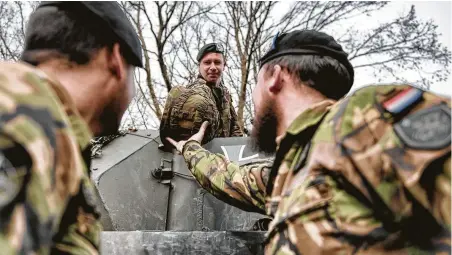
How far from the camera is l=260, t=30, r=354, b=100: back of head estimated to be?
242 cm

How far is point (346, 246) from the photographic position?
5.84 feet

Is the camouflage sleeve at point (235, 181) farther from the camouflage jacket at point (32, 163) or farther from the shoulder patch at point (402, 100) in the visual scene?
the camouflage jacket at point (32, 163)

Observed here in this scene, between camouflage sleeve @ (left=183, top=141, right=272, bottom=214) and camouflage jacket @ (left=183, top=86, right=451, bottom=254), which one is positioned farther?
camouflage sleeve @ (left=183, top=141, right=272, bottom=214)

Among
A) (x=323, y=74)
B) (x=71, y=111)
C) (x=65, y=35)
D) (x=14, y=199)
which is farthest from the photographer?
(x=323, y=74)

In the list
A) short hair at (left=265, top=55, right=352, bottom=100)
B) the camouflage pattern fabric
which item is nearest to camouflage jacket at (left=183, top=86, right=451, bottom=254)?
short hair at (left=265, top=55, right=352, bottom=100)

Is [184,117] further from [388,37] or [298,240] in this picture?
[388,37]

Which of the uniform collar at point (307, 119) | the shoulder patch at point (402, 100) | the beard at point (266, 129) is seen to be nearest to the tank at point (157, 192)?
the beard at point (266, 129)

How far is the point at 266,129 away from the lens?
262cm

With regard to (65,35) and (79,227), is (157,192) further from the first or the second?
(79,227)

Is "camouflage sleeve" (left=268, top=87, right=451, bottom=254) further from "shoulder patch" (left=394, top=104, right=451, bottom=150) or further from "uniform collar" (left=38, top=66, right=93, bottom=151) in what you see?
"uniform collar" (left=38, top=66, right=93, bottom=151)

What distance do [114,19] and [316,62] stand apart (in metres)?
1.01

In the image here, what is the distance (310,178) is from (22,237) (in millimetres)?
1017

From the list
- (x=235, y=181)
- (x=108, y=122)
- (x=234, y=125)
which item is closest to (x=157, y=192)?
(x=234, y=125)

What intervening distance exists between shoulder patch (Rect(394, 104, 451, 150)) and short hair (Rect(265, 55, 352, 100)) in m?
0.69
